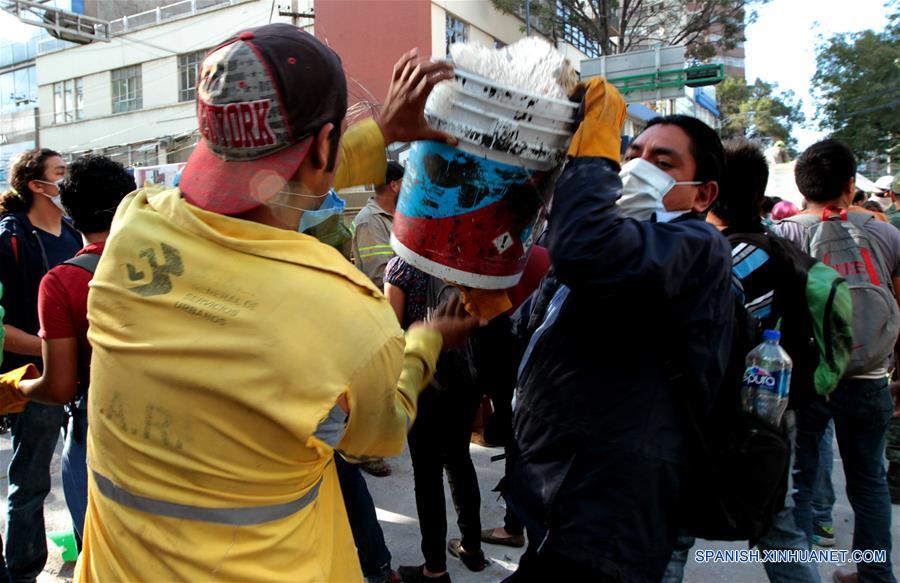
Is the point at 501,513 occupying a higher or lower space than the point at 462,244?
lower

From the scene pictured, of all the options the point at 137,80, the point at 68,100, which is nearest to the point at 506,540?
the point at 137,80

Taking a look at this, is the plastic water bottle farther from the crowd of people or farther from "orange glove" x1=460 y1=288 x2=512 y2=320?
"orange glove" x1=460 y1=288 x2=512 y2=320

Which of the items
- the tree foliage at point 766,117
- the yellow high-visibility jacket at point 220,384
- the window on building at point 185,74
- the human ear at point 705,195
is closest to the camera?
the yellow high-visibility jacket at point 220,384

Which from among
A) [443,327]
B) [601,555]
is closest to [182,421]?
[443,327]

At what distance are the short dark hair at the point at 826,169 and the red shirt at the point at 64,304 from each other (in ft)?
11.0

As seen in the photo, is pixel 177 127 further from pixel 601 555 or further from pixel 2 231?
pixel 601 555

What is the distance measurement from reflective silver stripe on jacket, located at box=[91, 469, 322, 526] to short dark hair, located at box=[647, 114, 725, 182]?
1.48 metres

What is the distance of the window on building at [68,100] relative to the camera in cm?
3104

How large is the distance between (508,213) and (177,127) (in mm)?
27905

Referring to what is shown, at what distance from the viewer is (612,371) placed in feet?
5.34

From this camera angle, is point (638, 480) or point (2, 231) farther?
point (2, 231)

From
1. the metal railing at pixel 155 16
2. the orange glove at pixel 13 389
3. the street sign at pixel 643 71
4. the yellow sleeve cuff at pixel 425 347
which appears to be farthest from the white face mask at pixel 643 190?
the metal railing at pixel 155 16

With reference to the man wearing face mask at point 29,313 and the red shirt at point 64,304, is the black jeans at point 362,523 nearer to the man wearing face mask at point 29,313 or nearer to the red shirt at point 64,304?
the red shirt at point 64,304

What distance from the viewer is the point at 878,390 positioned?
120 inches
